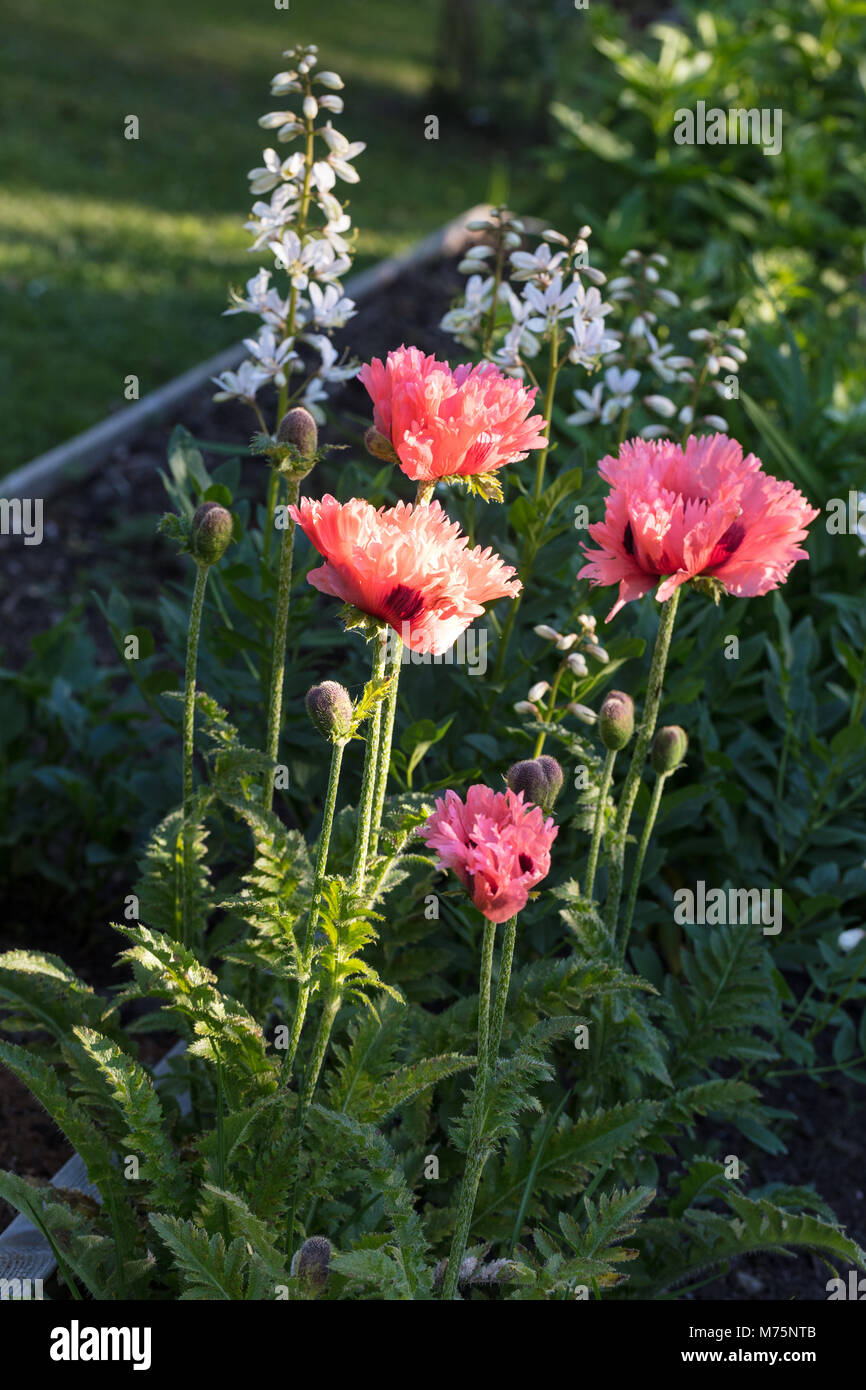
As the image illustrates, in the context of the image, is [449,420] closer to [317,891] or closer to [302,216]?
[317,891]

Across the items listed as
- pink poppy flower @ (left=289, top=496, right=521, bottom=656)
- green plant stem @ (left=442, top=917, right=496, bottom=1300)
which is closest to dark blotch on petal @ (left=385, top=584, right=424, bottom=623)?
pink poppy flower @ (left=289, top=496, right=521, bottom=656)

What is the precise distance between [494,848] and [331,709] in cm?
24

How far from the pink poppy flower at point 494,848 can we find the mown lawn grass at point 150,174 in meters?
3.23

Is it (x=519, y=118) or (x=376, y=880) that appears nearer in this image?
(x=376, y=880)

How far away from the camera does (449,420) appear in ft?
4.99

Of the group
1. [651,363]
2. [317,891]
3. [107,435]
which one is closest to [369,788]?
[317,891]

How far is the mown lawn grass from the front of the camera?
17.3 feet

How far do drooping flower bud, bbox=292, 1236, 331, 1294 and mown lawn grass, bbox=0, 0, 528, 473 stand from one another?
345cm

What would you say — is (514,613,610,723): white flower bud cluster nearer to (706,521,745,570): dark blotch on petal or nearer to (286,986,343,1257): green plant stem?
(706,521,745,570): dark blotch on petal

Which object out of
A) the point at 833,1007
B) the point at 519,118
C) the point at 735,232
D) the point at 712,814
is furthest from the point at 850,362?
the point at 519,118

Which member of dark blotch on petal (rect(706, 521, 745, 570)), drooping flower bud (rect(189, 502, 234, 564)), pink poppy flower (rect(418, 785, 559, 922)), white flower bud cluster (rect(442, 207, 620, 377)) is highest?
white flower bud cluster (rect(442, 207, 620, 377))
